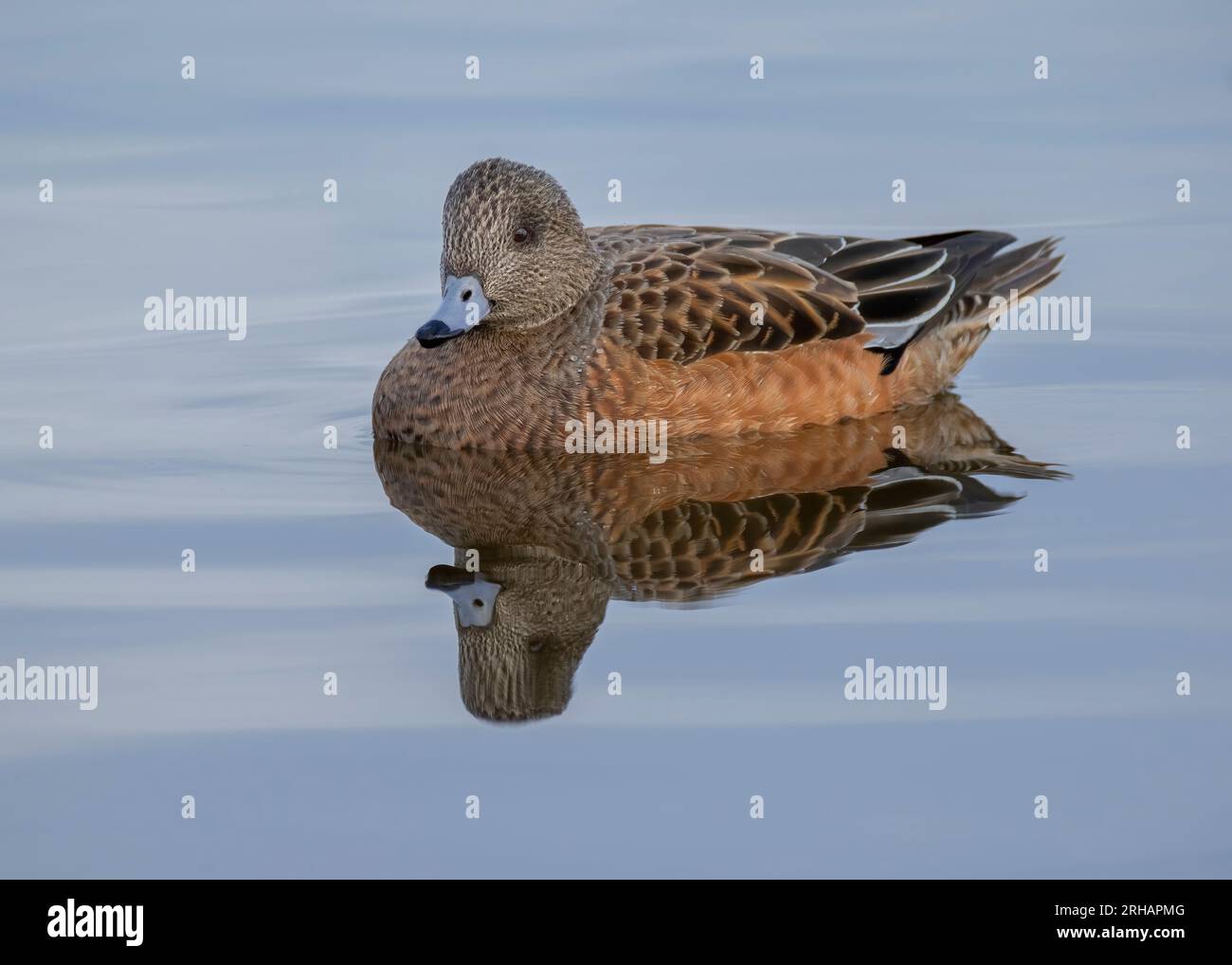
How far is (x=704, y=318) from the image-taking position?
524 inches

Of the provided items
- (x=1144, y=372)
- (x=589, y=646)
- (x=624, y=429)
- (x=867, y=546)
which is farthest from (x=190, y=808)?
(x=1144, y=372)

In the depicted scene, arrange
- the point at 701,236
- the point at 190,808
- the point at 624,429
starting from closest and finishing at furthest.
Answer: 1. the point at 190,808
2. the point at 624,429
3. the point at 701,236

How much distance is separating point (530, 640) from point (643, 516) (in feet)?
5.84

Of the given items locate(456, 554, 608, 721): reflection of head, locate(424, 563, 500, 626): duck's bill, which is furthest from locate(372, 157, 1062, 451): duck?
locate(456, 554, 608, 721): reflection of head

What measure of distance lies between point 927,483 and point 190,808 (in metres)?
5.10

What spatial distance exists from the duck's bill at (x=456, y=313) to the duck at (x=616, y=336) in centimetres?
1

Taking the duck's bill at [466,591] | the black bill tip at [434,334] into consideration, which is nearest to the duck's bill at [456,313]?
the black bill tip at [434,334]

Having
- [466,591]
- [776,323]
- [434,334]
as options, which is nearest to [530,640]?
[466,591]

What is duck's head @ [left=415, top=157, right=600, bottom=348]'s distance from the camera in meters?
12.9

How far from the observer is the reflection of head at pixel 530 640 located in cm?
961

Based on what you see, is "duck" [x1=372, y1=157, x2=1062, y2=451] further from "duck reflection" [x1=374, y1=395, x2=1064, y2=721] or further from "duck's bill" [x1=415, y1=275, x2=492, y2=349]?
"duck reflection" [x1=374, y1=395, x2=1064, y2=721]

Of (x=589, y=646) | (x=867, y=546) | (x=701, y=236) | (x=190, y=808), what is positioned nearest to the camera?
(x=190, y=808)

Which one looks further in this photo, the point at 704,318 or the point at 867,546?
the point at 704,318

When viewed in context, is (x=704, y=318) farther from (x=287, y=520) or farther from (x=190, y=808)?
(x=190, y=808)
